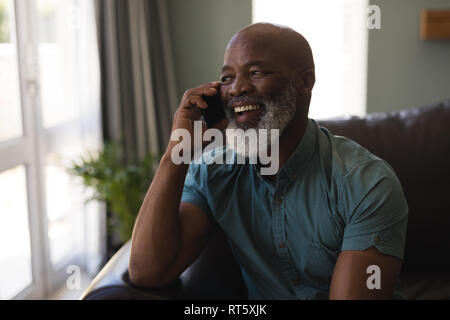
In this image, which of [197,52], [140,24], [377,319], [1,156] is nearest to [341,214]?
[377,319]

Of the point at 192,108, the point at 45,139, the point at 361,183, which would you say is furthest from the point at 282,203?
the point at 45,139

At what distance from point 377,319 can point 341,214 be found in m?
0.24

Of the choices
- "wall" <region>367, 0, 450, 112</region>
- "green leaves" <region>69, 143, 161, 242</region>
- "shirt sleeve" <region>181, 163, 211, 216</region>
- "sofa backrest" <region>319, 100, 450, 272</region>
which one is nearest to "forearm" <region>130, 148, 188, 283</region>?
"shirt sleeve" <region>181, 163, 211, 216</region>

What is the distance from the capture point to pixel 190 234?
4.31ft

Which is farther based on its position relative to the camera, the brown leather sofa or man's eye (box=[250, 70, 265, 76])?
the brown leather sofa

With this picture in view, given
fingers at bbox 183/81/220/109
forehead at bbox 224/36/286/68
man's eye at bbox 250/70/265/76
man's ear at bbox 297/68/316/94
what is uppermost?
forehead at bbox 224/36/286/68

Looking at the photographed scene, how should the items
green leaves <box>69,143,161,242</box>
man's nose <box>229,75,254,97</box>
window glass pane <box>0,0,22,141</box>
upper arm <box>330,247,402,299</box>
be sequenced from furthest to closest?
green leaves <box>69,143,161,242</box> → window glass pane <box>0,0,22,141</box> → man's nose <box>229,75,254,97</box> → upper arm <box>330,247,402,299</box>

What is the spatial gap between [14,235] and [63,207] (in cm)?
43

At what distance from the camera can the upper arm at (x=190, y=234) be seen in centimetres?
127

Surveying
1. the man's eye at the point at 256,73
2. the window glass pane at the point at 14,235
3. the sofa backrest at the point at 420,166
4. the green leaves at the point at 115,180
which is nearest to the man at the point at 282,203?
the man's eye at the point at 256,73

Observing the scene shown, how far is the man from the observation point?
1.13 metres

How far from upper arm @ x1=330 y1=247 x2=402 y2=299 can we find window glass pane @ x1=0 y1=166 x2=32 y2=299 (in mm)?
1313

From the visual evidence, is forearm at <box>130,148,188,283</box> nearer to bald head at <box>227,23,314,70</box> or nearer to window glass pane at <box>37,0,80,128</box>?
bald head at <box>227,23,314,70</box>

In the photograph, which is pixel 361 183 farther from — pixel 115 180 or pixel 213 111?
pixel 115 180
